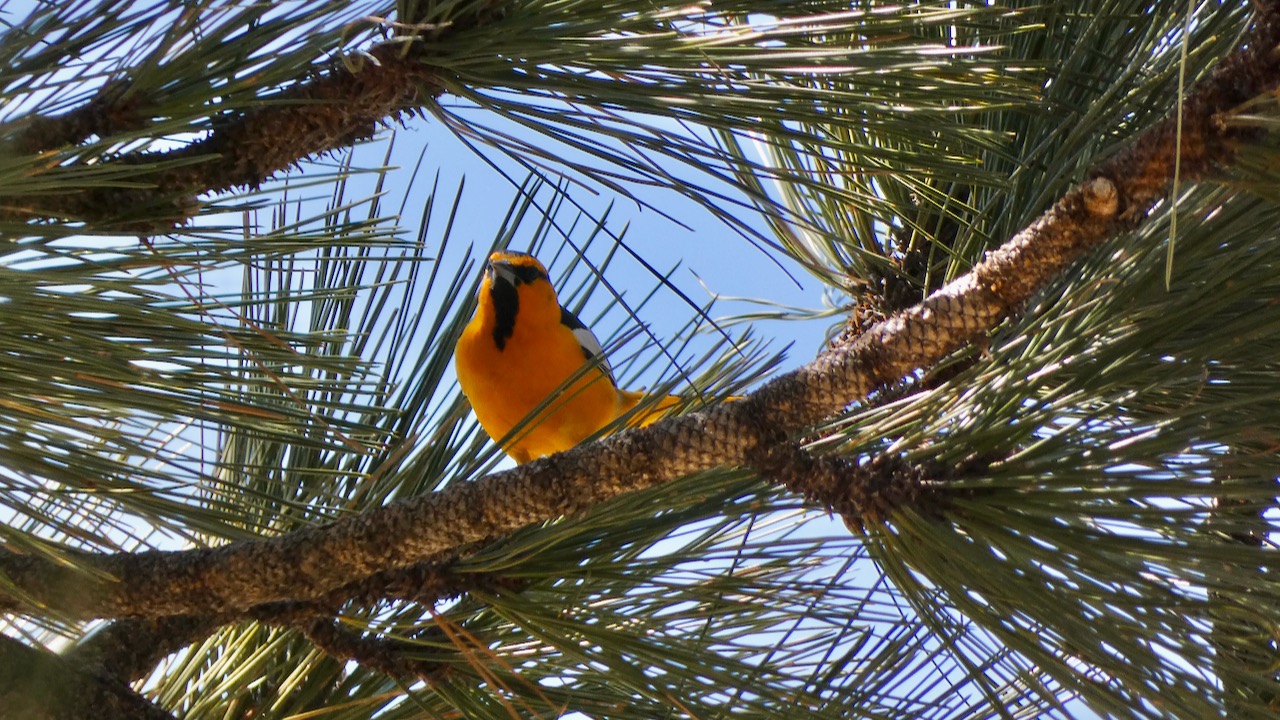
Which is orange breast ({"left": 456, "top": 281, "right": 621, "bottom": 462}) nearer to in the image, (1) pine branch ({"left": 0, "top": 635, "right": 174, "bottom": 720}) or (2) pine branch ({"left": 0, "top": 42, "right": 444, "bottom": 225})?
(1) pine branch ({"left": 0, "top": 635, "right": 174, "bottom": 720})

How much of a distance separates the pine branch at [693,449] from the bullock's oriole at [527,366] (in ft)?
2.61

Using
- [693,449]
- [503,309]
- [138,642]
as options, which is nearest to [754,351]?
[693,449]

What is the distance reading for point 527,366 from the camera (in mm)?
2285

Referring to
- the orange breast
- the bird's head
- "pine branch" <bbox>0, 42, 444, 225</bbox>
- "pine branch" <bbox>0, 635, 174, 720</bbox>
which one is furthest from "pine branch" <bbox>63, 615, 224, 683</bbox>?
the bird's head

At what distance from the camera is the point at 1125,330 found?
2.99ft

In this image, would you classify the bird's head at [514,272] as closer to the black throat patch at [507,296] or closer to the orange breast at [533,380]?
the black throat patch at [507,296]

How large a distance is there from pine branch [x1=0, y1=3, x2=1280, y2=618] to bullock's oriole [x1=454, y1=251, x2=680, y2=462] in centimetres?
79

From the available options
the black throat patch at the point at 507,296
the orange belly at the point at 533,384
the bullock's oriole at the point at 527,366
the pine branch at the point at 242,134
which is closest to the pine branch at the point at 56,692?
the pine branch at the point at 242,134

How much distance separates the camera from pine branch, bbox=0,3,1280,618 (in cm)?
79

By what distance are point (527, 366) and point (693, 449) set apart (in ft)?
4.37

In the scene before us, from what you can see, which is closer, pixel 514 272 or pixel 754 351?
pixel 754 351

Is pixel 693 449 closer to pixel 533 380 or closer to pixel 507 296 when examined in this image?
pixel 533 380

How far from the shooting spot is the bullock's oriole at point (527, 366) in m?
2.13

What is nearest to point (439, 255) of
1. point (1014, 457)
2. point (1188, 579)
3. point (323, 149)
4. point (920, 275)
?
point (323, 149)
